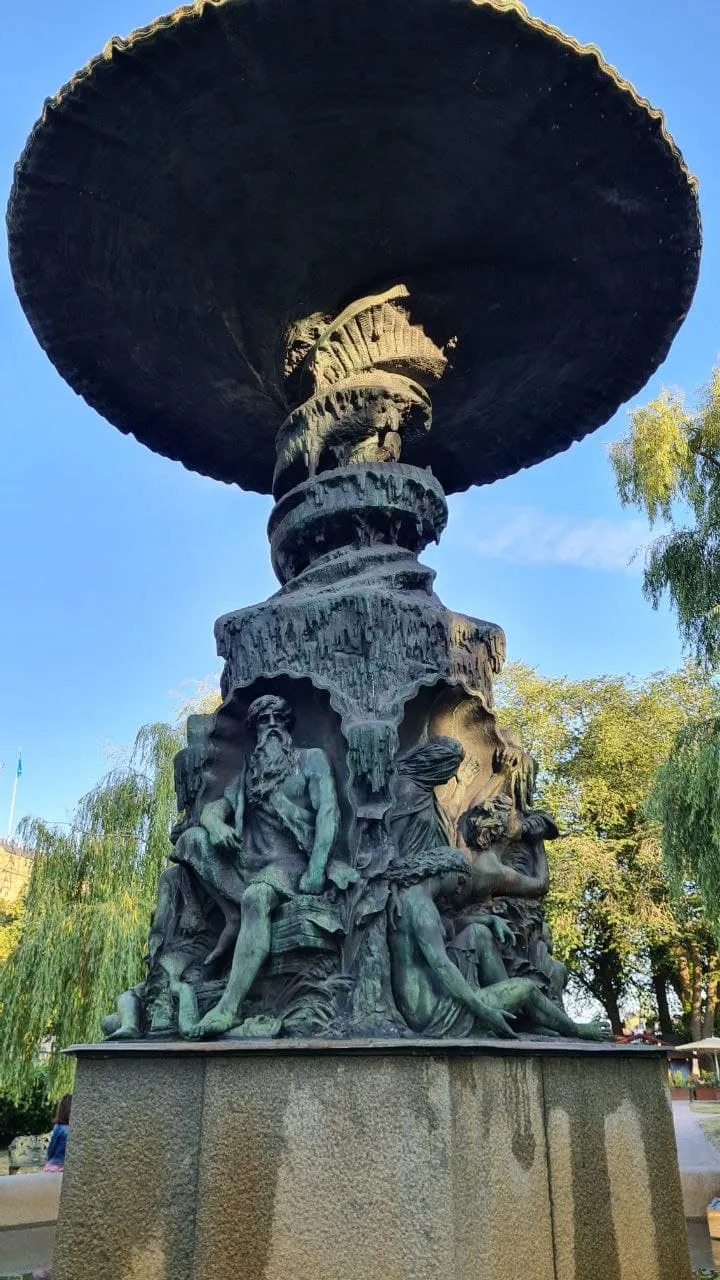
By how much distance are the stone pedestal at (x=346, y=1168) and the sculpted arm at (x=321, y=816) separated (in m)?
→ 0.98

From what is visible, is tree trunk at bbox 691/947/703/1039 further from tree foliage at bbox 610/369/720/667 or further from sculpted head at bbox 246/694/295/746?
sculpted head at bbox 246/694/295/746

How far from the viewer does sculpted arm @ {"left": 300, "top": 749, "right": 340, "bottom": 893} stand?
4730 mm

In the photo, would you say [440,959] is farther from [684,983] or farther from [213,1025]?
[684,983]

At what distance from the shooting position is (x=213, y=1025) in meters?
4.30

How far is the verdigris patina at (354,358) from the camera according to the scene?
15.6 ft

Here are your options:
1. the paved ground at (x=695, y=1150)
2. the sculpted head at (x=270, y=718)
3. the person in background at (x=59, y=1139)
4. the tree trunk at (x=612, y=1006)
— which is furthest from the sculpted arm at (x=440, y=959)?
the tree trunk at (x=612, y=1006)

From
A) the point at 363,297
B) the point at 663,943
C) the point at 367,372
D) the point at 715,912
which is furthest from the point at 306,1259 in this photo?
the point at 663,943

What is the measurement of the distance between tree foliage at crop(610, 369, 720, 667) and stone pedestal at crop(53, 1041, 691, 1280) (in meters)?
10.3

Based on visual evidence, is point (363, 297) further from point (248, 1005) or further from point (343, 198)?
point (248, 1005)

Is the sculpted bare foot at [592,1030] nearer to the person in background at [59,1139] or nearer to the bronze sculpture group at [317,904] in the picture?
the bronze sculpture group at [317,904]

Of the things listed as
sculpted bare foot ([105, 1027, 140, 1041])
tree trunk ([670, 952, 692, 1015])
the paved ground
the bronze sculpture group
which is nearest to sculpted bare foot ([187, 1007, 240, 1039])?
the bronze sculpture group

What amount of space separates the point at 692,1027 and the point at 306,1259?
96.8 feet

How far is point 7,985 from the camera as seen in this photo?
1545cm

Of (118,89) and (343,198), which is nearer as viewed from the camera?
(118,89)
